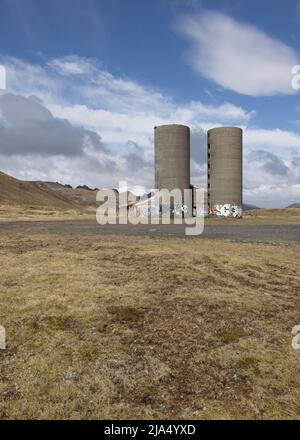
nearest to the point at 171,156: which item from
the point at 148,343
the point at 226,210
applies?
the point at 226,210

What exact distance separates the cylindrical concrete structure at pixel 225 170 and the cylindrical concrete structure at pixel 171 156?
5765 millimetres

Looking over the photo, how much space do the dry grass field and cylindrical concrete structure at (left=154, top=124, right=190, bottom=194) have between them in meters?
55.0

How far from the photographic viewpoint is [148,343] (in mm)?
8031

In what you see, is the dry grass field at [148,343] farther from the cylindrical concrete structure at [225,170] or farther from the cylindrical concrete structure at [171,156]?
the cylindrical concrete structure at [225,170]

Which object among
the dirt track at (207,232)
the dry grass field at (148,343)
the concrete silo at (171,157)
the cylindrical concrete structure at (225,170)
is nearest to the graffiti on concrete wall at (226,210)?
the cylindrical concrete structure at (225,170)

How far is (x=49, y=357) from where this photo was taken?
7.24 m

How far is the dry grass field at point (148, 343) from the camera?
19.2 feet

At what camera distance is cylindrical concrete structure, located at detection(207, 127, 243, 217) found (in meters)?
70.5

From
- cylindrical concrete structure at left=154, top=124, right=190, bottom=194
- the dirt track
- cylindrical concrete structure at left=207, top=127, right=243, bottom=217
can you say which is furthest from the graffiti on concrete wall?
the dirt track

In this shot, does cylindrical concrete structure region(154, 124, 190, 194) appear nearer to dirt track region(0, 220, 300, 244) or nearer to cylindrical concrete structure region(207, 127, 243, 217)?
cylindrical concrete structure region(207, 127, 243, 217)

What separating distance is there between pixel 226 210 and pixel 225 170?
7983 mm

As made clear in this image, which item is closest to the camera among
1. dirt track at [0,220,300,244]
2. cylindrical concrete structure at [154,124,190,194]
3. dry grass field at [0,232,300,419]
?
dry grass field at [0,232,300,419]

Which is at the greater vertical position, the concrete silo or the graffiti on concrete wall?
the concrete silo

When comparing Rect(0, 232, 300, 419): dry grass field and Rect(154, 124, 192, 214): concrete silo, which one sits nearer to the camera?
Rect(0, 232, 300, 419): dry grass field
